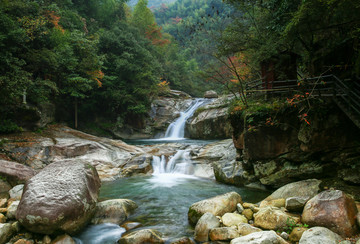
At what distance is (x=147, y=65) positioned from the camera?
72.7 feet

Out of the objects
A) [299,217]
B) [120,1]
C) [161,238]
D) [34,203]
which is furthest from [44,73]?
[120,1]

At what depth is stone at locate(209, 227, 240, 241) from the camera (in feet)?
14.0

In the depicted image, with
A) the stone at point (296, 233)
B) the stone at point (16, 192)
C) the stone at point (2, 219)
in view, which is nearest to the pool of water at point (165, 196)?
the stone at point (2, 219)

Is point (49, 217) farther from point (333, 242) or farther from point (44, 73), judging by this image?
point (44, 73)

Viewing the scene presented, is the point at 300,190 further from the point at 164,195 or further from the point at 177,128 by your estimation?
the point at 177,128

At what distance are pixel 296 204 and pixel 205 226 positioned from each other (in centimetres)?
216

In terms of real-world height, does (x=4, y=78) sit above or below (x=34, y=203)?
above

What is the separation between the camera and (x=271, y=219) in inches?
180

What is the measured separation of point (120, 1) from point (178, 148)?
81.9ft

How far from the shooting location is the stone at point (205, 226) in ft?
14.8

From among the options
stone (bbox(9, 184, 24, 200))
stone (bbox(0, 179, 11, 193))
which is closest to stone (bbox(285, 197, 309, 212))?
stone (bbox(9, 184, 24, 200))

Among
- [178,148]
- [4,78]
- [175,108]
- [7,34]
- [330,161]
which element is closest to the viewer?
[330,161]

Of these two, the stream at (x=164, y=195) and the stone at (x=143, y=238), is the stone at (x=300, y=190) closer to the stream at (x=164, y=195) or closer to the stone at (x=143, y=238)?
the stream at (x=164, y=195)

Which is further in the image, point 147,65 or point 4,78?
point 147,65
